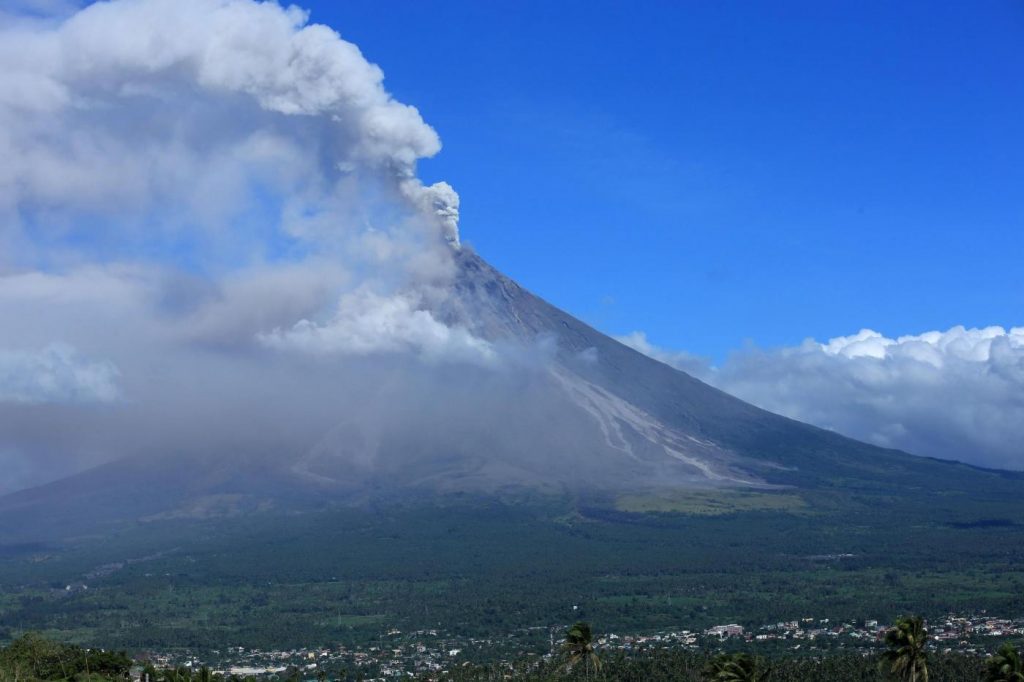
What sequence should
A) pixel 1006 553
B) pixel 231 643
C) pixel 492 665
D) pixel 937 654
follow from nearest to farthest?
1. pixel 937 654
2. pixel 492 665
3. pixel 231 643
4. pixel 1006 553

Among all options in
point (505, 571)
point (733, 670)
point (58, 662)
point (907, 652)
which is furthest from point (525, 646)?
point (907, 652)

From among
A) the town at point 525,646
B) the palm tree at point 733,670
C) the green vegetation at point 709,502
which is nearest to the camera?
the palm tree at point 733,670

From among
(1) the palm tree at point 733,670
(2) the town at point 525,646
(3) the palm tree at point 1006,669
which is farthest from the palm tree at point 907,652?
(2) the town at point 525,646

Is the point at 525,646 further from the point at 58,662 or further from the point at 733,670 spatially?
the point at 733,670

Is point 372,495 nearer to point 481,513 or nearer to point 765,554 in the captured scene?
point 481,513

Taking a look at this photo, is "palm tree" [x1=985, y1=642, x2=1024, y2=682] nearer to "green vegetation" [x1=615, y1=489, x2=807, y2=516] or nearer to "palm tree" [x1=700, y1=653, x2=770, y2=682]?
"palm tree" [x1=700, y1=653, x2=770, y2=682]

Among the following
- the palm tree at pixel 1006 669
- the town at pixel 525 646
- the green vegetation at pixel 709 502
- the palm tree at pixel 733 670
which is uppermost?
the green vegetation at pixel 709 502

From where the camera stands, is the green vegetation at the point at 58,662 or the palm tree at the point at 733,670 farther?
the green vegetation at the point at 58,662

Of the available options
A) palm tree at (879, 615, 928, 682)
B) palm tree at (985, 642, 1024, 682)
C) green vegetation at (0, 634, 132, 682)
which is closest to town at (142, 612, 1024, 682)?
green vegetation at (0, 634, 132, 682)

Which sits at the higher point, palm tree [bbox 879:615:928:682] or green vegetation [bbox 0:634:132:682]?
palm tree [bbox 879:615:928:682]

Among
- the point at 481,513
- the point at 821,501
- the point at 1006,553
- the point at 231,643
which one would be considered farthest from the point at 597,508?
the point at 231,643

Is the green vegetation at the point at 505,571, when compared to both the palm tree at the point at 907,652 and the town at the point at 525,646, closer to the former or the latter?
the town at the point at 525,646
